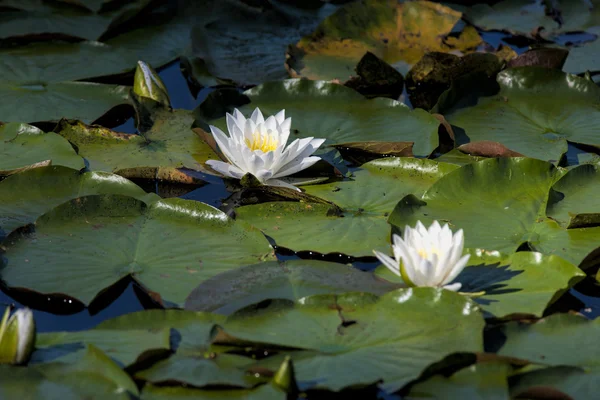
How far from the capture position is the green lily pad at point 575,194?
300 cm

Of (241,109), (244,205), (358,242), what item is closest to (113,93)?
(241,109)

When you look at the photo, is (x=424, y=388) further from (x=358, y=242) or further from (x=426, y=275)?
(x=358, y=242)

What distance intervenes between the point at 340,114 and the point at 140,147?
1.07 m

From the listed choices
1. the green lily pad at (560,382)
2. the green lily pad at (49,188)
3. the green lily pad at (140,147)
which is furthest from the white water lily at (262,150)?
the green lily pad at (560,382)

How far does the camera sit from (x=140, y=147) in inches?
142

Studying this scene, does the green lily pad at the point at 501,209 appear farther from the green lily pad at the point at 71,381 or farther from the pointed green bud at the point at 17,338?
the pointed green bud at the point at 17,338

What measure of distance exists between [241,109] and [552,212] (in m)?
1.73

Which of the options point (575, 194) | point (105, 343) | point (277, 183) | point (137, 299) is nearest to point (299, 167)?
point (277, 183)

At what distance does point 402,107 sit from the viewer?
12.8ft

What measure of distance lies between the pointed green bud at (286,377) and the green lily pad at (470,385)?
0.35 m

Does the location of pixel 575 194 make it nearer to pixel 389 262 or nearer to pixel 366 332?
pixel 389 262

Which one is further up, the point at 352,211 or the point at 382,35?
the point at 382,35

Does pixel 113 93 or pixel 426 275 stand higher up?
pixel 426 275

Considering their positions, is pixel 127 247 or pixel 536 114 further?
pixel 536 114
